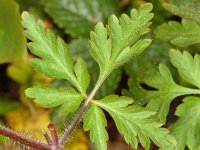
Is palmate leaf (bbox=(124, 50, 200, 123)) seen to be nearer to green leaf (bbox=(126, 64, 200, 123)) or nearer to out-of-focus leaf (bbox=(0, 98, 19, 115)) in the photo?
green leaf (bbox=(126, 64, 200, 123))

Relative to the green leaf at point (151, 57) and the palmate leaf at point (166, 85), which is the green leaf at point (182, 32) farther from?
the green leaf at point (151, 57)

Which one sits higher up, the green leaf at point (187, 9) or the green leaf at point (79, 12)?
the green leaf at point (79, 12)

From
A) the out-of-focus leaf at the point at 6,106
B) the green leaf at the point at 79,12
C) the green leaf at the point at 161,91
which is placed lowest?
the green leaf at the point at 161,91

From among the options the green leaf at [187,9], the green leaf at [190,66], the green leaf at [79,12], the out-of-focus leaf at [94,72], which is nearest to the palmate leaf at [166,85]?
the green leaf at [190,66]

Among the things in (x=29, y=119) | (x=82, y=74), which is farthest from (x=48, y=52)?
(x=29, y=119)

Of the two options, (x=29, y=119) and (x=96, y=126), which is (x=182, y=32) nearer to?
(x=96, y=126)

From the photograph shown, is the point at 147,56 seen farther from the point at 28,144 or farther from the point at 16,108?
the point at 28,144

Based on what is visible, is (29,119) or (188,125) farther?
(29,119)
